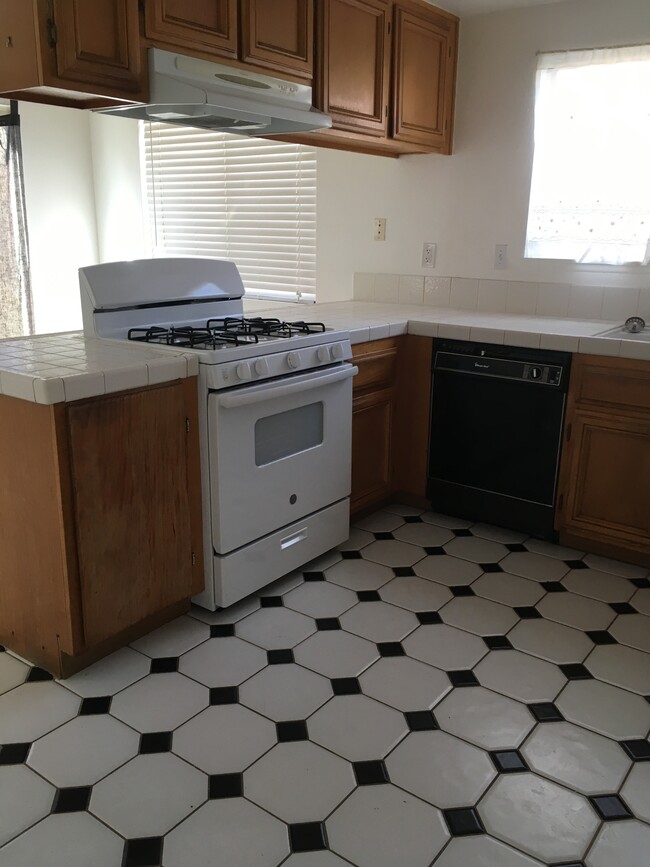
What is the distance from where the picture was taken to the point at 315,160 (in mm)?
3883

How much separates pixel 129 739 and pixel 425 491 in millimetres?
1817

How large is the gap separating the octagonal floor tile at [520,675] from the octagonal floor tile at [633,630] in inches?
12.3

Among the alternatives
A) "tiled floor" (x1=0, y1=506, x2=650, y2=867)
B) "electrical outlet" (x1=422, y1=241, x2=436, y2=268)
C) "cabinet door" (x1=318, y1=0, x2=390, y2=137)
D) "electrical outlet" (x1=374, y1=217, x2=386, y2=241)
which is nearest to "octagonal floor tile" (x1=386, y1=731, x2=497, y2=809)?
"tiled floor" (x1=0, y1=506, x2=650, y2=867)

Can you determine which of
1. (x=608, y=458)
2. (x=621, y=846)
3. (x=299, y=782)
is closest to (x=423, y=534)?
(x=608, y=458)

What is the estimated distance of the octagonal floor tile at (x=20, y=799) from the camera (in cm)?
157

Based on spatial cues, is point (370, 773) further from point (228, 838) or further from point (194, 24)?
point (194, 24)

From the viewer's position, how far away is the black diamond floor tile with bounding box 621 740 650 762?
180cm

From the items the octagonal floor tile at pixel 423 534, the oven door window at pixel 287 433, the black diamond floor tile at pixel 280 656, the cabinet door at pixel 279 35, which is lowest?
the black diamond floor tile at pixel 280 656

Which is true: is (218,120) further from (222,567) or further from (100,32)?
(222,567)

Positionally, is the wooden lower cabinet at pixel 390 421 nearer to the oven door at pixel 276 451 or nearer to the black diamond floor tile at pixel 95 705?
the oven door at pixel 276 451

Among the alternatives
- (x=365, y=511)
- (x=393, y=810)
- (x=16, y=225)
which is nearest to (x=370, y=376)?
(x=365, y=511)

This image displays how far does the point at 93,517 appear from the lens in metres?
1.99

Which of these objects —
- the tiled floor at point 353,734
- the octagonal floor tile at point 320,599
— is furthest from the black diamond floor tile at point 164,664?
the octagonal floor tile at point 320,599

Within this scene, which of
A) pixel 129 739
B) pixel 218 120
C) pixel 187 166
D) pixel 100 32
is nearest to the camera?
pixel 129 739
